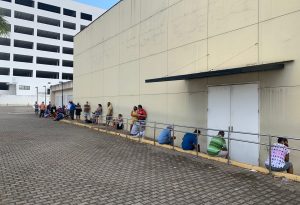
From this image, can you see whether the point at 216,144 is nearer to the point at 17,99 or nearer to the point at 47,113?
the point at 47,113

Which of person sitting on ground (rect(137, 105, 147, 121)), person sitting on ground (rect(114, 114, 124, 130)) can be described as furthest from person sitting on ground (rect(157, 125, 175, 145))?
person sitting on ground (rect(114, 114, 124, 130))

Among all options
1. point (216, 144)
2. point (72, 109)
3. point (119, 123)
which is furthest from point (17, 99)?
point (216, 144)

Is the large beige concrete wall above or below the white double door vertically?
above

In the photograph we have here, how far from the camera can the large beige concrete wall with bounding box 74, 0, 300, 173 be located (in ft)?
29.3

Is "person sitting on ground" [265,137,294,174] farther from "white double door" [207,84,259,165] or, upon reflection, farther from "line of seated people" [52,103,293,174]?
"white double door" [207,84,259,165]

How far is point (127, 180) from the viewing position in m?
7.21

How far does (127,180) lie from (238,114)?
4.89 m

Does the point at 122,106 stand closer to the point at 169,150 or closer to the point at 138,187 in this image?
the point at 169,150

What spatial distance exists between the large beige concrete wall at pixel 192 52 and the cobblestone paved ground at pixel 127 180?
8.13 feet

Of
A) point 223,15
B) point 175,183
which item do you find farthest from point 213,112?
point 175,183

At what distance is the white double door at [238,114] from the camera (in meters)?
9.88

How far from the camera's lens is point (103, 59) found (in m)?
21.5

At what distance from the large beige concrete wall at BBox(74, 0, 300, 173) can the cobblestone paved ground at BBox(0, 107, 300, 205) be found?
97.6 inches

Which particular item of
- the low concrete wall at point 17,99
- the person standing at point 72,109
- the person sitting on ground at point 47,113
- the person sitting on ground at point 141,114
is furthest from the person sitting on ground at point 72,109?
the low concrete wall at point 17,99
